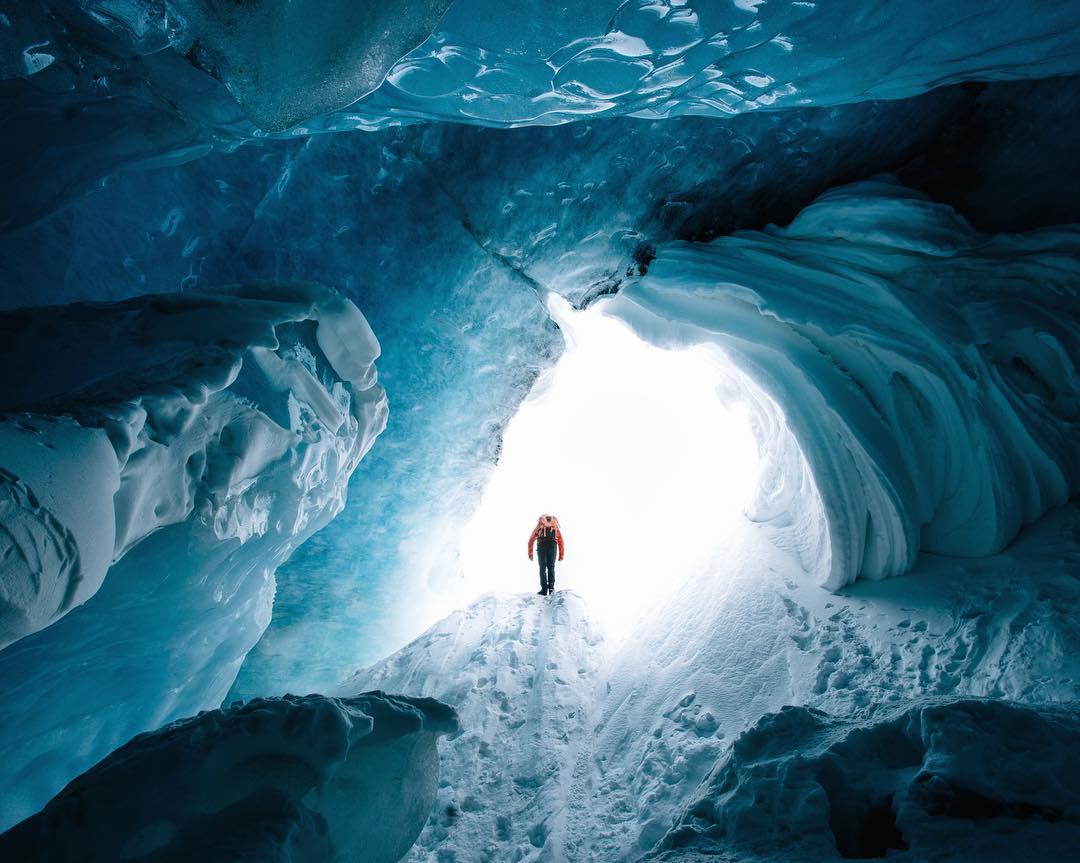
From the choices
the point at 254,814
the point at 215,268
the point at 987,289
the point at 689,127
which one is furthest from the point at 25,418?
the point at 987,289

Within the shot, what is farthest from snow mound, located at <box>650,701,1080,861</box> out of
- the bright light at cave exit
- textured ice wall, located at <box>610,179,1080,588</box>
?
the bright light at cave exit

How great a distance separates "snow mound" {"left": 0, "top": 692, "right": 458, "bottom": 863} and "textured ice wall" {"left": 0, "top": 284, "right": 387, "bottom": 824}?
0.66 m

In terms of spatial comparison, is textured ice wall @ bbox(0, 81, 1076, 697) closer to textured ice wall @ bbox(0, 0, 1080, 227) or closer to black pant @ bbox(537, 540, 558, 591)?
textured ice wall @ bbox(0, 0, 1080, 227)

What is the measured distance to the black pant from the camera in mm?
7320

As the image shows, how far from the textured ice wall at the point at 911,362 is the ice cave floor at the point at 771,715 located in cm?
36

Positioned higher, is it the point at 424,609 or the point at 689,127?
the point at 689,127

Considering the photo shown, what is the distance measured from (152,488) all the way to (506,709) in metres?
3.29

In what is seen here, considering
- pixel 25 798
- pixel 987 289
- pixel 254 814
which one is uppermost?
pixel 987 289

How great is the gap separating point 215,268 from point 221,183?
2.27 feet

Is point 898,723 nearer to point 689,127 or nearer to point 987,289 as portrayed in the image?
point 987,289

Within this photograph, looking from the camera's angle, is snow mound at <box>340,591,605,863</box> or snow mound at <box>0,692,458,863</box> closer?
snow mound at <box>0,692,458,863</box>

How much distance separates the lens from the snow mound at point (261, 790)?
72.9 inches

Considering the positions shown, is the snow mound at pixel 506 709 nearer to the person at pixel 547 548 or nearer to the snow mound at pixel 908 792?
the person at pixel 547 548

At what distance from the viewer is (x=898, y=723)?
2.05 metres
